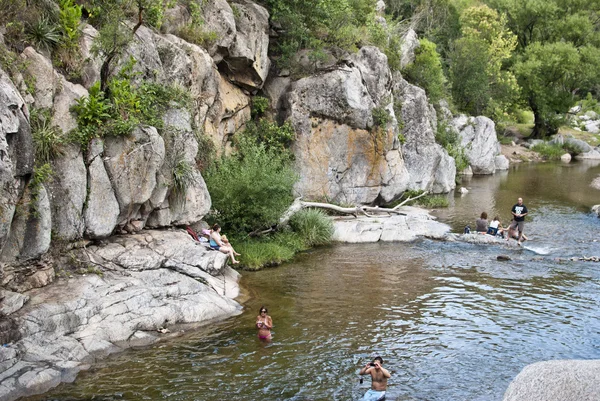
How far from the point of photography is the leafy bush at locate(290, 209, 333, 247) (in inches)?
998

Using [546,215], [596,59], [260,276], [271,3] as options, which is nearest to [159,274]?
[260,276]

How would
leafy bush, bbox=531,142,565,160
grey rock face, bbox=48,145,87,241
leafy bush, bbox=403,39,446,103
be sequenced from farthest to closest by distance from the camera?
1. leafy bush, bbox=531,142,565,160
2. leafy bush, bbox=403,39,446,103
3. grey rock face, bbox=48,145,87,241

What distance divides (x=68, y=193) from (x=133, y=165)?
2330mm

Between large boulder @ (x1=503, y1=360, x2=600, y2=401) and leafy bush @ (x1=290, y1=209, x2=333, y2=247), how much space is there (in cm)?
1504

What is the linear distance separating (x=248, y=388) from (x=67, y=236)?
693 cm

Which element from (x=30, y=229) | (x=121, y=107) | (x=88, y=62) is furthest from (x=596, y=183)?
(x=30, y=229)

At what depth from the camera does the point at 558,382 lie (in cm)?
995

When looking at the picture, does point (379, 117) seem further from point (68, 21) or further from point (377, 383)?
point (377, 383)

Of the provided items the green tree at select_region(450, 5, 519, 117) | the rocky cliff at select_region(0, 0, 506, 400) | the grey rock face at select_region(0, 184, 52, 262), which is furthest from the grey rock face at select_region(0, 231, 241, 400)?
the green tree at select_region(450, 5, 519, 117)

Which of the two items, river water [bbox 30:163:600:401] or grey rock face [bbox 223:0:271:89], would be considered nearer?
river water [bbox 30:163:600:401]

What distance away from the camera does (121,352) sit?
14.2 metres

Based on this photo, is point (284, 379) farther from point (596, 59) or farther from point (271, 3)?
point (596, 59)

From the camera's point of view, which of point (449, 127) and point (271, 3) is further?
point (449, 127)

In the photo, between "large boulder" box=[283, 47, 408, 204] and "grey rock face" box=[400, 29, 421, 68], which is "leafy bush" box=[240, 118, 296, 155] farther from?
"grey rock face" box=[400, 29, 421, 68]
